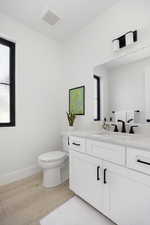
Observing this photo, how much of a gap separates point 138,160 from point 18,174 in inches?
74.6

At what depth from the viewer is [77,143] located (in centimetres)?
161

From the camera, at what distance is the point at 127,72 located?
173cm

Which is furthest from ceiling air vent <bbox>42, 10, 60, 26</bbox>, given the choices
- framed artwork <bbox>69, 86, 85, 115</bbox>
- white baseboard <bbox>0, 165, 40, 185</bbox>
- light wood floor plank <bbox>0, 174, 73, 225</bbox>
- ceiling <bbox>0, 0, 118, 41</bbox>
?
light wood floor plank <bbox>0, 174, 73, 225</bbox>

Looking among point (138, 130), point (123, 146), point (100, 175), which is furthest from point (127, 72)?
point (100, 175)

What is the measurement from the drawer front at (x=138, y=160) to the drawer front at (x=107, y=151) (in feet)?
A: 0.20

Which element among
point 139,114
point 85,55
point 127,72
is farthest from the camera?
point 85,55

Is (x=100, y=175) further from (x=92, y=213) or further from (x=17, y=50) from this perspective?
A: (x=17, y=50)

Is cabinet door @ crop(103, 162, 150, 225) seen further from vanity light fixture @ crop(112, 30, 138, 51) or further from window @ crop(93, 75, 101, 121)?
vanity light fixture @ crop(112, 30, 138, 51)

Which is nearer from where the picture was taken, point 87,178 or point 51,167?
point 87,178

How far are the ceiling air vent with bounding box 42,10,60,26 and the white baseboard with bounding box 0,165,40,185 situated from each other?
8.01 feet

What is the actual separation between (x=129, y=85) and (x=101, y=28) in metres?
1.03

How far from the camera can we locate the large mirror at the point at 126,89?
1576 millimetres

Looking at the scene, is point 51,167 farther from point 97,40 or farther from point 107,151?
point 97,40

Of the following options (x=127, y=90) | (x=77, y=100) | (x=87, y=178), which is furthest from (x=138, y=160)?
(x=77, y=100)
